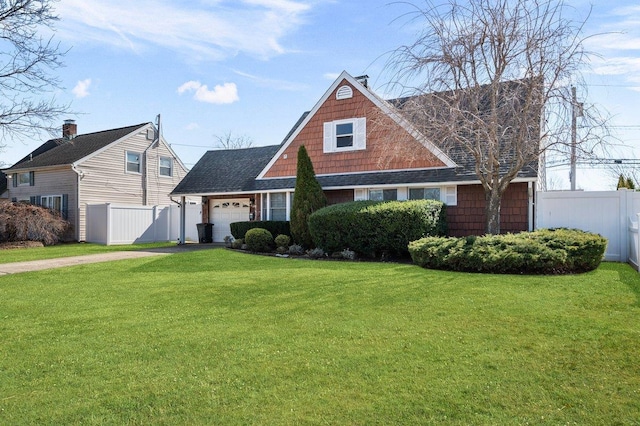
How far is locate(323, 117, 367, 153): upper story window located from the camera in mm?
17672

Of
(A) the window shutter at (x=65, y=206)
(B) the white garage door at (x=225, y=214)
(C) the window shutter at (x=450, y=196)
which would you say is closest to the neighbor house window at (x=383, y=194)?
(C) the window shutter at (x=450, y=196)

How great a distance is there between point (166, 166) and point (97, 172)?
4698 millimetres

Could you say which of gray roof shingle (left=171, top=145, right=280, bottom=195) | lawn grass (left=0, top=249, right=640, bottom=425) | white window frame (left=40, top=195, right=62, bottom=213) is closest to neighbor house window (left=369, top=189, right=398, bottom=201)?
gray roof shingle (left=171, top=145, right=280, bottom=195)

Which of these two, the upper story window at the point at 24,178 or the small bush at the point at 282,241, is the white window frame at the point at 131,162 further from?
the small bush at the point at 282,241

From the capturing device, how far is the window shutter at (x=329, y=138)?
60.1ft

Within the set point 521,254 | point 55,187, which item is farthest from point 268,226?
point 55,187

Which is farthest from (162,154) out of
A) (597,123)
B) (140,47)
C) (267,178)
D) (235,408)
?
(235,408)

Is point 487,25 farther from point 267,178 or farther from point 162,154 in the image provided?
point 162,154

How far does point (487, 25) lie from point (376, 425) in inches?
465

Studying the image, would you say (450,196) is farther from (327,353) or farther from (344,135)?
(327,353)

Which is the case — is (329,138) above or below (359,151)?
above

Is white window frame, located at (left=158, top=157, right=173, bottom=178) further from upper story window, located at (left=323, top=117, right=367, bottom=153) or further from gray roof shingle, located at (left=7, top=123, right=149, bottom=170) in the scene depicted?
upper story window, located at (left=323, top=117, right=367, bottom=153)

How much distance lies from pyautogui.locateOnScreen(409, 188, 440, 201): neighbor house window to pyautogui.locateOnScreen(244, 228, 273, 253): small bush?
18.6 feet

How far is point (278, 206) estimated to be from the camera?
63.9 feet
